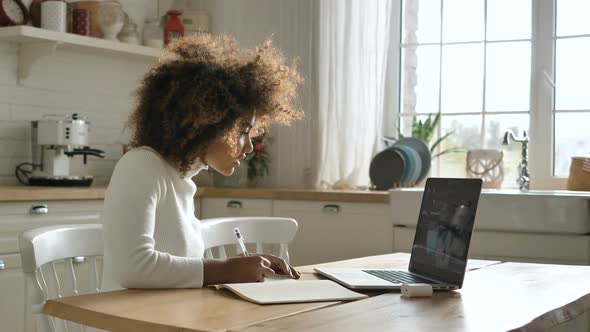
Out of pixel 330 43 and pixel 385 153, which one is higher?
pixel 330 43

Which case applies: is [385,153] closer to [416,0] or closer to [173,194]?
[416,0]

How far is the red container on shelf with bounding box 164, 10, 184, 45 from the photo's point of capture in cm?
436

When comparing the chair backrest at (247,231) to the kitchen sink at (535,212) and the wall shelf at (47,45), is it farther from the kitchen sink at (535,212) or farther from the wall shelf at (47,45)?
the wall shelf at (47,45)

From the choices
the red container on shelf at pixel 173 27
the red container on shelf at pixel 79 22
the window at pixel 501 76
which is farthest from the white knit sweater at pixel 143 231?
the red container on shelf at pixel 173 27

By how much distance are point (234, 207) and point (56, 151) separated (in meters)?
0.86

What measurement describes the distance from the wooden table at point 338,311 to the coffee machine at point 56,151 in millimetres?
2213

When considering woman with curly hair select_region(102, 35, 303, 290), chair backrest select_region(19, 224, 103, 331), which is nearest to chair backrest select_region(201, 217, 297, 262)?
woman with curly hair select_region(102, 35, 303, 290)

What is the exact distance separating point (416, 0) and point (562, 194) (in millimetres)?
1528

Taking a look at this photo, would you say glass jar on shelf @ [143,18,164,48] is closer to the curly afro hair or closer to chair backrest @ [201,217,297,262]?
chair backrest @ [201,217,297,262]

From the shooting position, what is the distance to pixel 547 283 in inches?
70.7

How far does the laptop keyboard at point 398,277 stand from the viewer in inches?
67.9

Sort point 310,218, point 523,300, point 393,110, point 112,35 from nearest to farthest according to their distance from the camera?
point 523,300
point 310,218
point 112,35
point 393,110

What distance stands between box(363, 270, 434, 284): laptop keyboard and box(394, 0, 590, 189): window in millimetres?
2161

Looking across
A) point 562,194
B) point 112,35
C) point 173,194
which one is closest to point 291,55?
point 112,35
